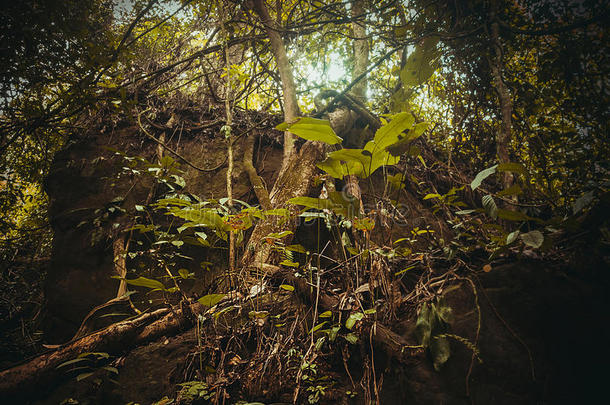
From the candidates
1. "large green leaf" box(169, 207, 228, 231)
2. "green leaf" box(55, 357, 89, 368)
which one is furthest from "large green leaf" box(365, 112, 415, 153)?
"green leaf" box(55, 357, 89, 368)

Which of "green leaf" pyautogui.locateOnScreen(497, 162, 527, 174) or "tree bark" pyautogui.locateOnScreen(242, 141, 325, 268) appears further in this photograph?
"tree bark" pyautogui.locateOnScreen(242, 141, 325, 268)

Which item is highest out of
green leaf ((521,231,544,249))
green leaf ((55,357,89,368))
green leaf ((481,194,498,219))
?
green leaf ((481,194,498,219))

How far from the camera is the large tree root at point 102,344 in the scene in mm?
Answer: 1573

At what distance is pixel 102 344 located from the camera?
1703 mm

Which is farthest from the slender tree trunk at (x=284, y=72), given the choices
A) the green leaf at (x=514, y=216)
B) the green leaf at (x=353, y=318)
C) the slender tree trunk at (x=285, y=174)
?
the green leaf at (x=514, y=216)

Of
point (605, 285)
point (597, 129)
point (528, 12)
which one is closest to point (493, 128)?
point (597, 129)

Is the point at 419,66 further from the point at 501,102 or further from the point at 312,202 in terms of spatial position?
the point at 312,202

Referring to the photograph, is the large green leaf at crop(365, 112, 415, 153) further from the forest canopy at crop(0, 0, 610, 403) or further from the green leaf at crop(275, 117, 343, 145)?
the green leaf at crop(275, 117, 343, 145)

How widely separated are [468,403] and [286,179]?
2205 mm

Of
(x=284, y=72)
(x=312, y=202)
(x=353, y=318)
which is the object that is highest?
(x=284, y=72)

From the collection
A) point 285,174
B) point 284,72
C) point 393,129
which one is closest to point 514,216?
point 393,129

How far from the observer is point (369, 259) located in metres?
1.75

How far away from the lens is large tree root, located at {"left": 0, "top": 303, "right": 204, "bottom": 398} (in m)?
1.57

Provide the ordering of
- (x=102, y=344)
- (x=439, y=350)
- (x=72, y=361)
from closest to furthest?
(x=439, y=350)
(x=72, y=361)
(x=102, y=344)
